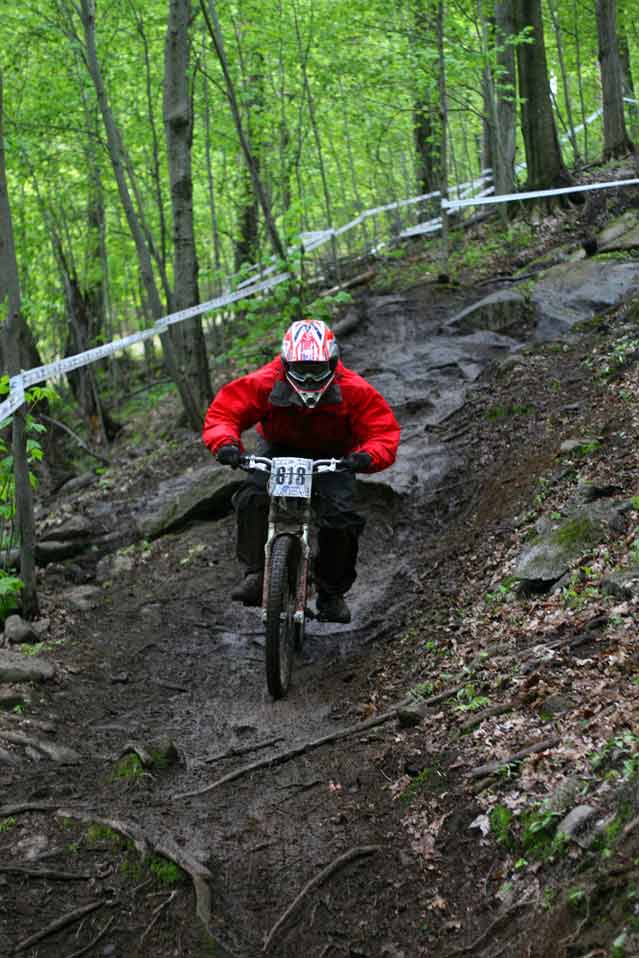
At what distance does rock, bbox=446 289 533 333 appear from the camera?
43.2ft

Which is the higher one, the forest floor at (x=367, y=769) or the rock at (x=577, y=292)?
the rock at (x=577, y=292)

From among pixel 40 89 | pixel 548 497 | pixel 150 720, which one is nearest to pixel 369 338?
pixel 40 89

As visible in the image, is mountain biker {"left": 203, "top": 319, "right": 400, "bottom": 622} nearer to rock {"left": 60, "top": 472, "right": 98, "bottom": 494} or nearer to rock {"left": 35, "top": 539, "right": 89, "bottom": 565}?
rock {"left": 35, "top": 539, "right": 89, "bottom": 565}

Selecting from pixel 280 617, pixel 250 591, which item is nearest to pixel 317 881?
pixel 280 617

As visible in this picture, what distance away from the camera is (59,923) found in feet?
11.3

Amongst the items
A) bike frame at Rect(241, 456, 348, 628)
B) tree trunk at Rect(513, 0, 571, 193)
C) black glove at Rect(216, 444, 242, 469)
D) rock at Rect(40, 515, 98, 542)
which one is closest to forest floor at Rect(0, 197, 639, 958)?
bike frame at Rect(241, 456, 348, 628)

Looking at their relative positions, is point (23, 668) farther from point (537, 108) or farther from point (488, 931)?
point (537, 108)

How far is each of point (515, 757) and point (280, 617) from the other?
2.25 metres

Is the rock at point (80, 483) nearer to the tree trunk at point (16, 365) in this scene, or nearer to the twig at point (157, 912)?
the tree trunk at point (16, 365)

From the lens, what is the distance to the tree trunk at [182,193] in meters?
12.5

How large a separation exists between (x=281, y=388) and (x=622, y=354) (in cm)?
423

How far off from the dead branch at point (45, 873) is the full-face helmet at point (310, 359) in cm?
336

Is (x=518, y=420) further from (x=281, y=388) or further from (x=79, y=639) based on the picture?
(x=79, y=639)

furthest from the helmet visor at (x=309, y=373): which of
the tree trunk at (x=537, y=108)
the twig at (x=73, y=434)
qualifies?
the tree trunk at (x=537, y=108)
